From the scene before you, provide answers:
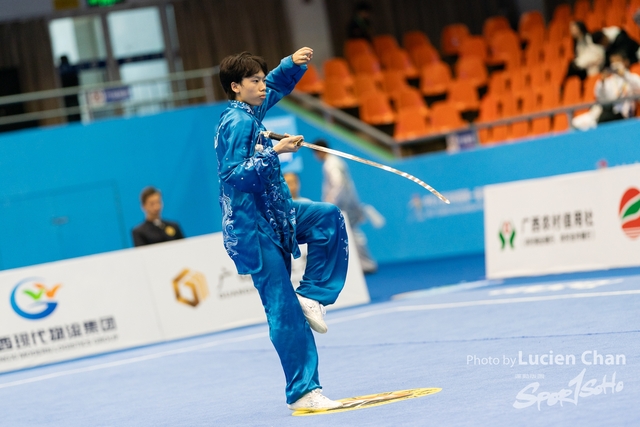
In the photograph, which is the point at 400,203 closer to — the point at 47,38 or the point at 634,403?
the point at 47,38

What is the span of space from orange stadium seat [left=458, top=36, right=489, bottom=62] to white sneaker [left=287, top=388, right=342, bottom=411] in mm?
14902

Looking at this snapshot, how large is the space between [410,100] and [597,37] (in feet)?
14.3

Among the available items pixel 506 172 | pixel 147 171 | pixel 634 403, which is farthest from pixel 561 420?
pixel 147 171

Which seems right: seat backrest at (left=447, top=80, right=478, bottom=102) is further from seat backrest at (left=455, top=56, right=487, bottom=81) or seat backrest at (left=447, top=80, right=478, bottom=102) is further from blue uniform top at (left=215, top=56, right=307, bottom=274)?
blue uniform top at (left=215, top=56, right=307, bottom=274)

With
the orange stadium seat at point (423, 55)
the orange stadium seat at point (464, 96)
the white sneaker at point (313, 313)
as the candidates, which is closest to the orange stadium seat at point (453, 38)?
the orange stadium seat at point (423, 55)

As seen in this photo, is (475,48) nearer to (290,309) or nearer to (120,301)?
(120,301)

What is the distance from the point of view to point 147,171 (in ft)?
61.9

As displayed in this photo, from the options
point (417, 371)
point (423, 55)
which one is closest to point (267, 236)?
point (417, 371)

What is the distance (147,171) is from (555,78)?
7.71 meters

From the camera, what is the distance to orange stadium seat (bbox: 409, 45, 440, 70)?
2045cm

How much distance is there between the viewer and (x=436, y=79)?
1942 cm

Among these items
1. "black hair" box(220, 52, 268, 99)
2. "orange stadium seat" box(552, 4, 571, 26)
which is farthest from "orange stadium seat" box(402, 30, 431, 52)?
"black hair" box(220, 52, 268, 99)

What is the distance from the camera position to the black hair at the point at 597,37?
15.5 meters

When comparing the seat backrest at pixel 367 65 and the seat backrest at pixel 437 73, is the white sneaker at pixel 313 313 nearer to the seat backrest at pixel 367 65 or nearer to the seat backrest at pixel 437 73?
the seat backrest at pixel 437 73
